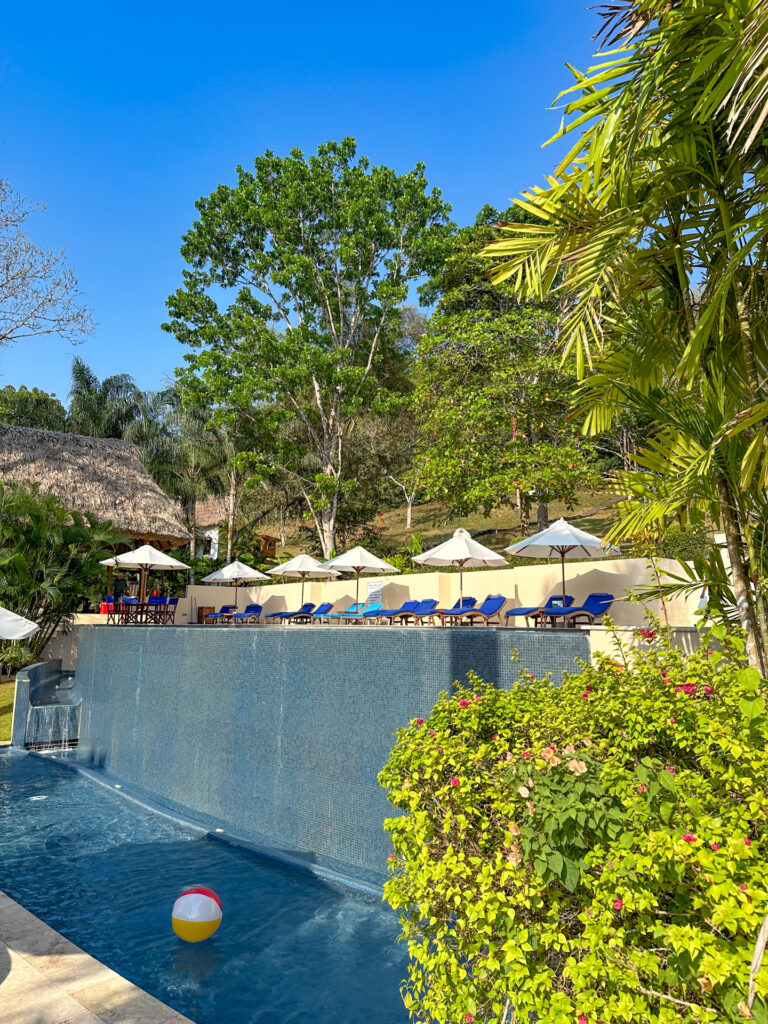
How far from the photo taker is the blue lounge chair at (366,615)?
16719 mm

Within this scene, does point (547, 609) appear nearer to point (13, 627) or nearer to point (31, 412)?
point (13, 627)

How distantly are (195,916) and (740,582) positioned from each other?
5.44 meters

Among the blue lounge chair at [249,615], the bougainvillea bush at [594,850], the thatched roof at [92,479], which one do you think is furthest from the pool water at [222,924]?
the thatched roof at [92,479]

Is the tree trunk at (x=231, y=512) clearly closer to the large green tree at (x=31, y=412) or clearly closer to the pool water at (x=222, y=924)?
the large green tree at (x=31, y=412)

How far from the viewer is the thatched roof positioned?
23.6 m

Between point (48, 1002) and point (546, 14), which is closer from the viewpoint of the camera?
point (48, 1002)

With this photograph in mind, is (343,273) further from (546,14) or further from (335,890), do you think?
(335,890)

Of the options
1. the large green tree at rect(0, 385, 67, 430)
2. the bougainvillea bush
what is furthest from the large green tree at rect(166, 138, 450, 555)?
the bougainvillea bush

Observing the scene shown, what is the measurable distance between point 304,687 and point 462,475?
10.3 meters

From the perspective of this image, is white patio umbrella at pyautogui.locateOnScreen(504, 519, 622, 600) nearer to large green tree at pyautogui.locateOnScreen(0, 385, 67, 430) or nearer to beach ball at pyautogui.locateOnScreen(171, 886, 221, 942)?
beach ball at pyautogui.locateOnScreen(171, 886, 221, 942)

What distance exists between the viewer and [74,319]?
22.0m

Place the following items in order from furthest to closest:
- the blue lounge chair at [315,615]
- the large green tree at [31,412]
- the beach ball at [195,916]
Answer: the large green tree at [31,412] < the blue lounge chair at [315,615] < the beach ball at [195,916]

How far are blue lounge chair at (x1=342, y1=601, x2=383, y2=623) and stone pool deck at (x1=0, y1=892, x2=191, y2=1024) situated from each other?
37.4 feet

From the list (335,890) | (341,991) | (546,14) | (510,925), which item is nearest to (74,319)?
(546,14)
